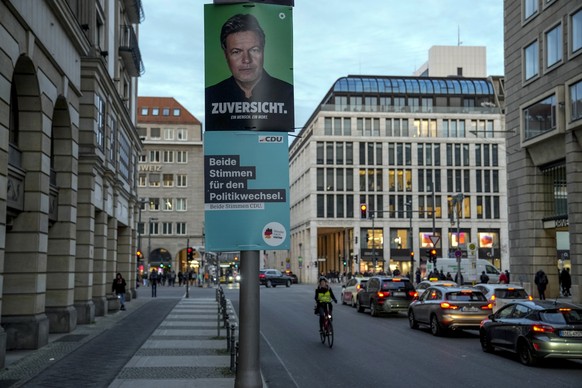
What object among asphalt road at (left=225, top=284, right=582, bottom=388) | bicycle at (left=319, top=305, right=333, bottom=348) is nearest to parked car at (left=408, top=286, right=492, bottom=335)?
asphalt road at (left=225, top=284, right=582, bottom=388)

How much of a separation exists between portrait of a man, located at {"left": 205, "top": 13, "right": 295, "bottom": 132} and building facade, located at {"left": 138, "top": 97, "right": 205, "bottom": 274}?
81821mm

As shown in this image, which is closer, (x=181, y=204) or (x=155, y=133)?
(x=181, y=204)

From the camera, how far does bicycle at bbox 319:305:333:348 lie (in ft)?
58.7

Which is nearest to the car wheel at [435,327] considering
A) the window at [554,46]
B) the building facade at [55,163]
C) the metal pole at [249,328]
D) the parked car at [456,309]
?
the parked car at [456,309]

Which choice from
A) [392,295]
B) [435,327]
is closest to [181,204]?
[392,295]

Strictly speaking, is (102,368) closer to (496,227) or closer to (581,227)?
(581,227)

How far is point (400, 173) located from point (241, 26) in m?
82.0

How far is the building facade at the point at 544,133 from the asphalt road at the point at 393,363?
1465cm

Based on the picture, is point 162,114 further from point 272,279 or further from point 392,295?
point 392,295

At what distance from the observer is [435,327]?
67.8 feet

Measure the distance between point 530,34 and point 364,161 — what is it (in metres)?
51.9

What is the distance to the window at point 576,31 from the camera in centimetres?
3167

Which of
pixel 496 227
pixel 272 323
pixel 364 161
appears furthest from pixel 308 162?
pixel 272 323

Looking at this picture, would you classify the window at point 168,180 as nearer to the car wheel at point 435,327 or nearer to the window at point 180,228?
the window at point 180,228
